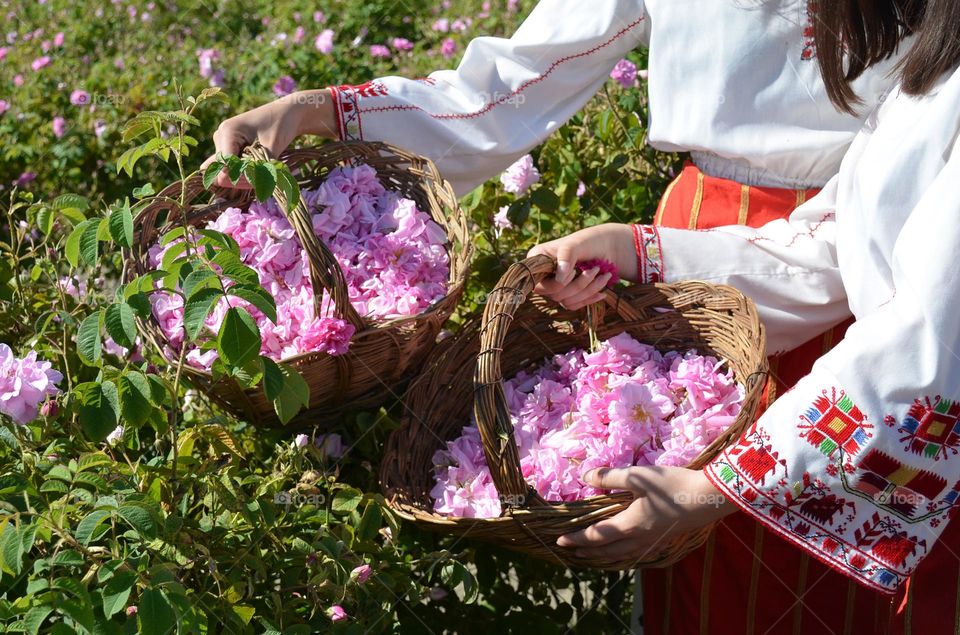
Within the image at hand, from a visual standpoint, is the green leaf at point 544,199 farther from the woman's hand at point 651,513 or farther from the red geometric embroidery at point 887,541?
the red geometric embroidery at point 887,541

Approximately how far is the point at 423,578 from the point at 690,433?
471mm

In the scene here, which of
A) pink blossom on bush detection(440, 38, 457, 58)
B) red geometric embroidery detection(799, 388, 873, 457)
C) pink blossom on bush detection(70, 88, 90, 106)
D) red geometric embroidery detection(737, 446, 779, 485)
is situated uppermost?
red geometric embroidery detection(799, 388, 873, 457)

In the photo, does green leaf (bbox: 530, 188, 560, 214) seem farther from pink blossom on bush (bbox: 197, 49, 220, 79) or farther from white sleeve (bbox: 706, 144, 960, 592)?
pink blossom on bush (bbox: 197, 49, 220, 79)

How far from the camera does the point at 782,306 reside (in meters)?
1.57

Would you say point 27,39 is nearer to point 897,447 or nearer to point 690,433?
point 690,433

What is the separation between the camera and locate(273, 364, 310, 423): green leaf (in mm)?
1221

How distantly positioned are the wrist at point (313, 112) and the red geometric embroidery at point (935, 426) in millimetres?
1031

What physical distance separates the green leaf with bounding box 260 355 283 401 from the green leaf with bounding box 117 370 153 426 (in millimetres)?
130

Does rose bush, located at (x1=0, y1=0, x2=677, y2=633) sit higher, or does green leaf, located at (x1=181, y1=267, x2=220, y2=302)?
green leaf, located at (x1=181, y1=267, x2=220, y2=302)

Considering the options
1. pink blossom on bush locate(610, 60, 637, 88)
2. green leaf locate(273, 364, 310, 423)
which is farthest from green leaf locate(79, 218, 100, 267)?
pink blossom on bush locate(610, 60, 637, 88)

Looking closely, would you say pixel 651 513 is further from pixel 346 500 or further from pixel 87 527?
pixel 87 527

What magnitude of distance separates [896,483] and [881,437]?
7cm

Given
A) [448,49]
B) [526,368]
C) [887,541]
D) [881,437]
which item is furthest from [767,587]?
[448,49]

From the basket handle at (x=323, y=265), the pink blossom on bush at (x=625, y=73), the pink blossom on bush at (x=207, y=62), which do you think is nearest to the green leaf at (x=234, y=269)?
A: the basket handle at (x=323, y=265)
